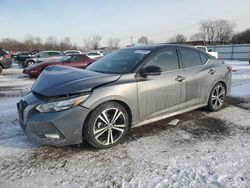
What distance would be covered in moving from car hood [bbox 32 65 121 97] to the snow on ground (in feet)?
2.94

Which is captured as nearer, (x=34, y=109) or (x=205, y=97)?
(x=34, y=109)

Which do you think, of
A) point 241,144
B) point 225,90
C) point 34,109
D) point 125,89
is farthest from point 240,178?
point 225,90

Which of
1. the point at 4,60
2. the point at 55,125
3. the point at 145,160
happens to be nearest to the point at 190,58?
the point at 145,160

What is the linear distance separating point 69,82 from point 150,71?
1319 millimetres

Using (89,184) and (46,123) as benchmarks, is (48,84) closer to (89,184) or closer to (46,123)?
(46,123)

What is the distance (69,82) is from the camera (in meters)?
3.57

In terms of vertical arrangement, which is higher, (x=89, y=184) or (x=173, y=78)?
(x=173, y=78)

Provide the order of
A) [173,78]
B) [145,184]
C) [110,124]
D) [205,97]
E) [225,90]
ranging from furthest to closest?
[225,90], [205,97], [173,78], [110,124], [145,184]

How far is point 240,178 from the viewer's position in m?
2.78

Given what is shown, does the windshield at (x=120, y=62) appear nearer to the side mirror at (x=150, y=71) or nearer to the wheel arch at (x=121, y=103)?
the side mirror at (x=150, y=71)

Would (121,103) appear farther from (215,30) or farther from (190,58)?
(215,30)

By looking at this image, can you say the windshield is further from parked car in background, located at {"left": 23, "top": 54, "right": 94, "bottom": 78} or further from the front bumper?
parked car in background, located at {"left": 23, "top": 54, "right": 94, "bottom": 78}

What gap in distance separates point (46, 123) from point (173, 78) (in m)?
2.32

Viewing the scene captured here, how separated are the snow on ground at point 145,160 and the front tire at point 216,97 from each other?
77 centimetres
